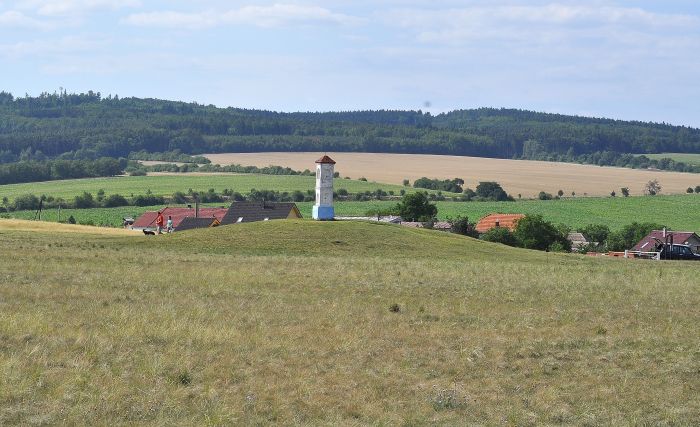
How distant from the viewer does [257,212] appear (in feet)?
292

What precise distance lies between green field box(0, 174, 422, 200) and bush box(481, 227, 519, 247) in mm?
65277

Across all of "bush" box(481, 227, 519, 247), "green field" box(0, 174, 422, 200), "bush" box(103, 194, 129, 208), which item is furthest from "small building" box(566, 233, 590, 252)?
"bush" box(103, 194, 129, 208)

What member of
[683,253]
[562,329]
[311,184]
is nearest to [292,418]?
[562,329]

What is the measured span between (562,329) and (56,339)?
1195 cm

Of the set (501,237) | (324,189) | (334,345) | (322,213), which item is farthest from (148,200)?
(334,345)

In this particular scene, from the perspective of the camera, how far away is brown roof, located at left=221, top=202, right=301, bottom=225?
87938 millimetres

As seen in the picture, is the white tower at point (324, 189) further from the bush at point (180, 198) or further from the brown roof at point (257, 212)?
the bush at point (180, 198)

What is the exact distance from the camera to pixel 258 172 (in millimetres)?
196875

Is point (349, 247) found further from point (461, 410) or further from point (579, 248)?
point (579, 248)

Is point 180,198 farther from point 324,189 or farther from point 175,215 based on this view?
point 324,189

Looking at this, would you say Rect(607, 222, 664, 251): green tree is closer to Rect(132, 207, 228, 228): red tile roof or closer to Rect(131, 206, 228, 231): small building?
Rect(131, 206, 228, 231): small building

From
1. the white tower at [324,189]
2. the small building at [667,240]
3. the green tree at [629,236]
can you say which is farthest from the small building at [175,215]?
the small building at [667,240]

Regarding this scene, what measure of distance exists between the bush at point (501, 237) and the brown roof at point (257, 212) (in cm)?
1709

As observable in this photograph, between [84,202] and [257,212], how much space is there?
60.2 metres
